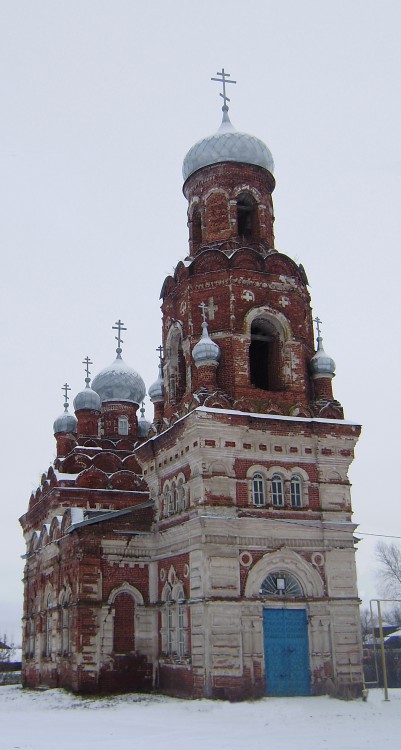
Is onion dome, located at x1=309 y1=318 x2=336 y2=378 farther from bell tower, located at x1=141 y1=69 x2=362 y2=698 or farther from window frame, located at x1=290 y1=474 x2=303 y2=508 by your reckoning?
window frame, located at x1=290 y1=474 x2=303 y2=508

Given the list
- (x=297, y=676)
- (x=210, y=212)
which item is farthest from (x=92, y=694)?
(x=210, y=212)

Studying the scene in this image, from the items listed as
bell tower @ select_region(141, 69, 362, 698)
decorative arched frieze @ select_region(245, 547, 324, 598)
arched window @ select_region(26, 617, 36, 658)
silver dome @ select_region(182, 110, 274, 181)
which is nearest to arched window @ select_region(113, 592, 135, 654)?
bell tower @ select_region(141, 69, 362, 698)

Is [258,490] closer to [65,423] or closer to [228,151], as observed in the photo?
[228,151]

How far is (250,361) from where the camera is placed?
21.7 meters

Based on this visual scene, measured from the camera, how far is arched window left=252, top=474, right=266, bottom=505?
61.5 feet

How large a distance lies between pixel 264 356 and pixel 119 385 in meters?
9.99

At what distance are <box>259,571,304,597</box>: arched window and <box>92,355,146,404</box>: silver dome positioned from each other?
13.1 metres

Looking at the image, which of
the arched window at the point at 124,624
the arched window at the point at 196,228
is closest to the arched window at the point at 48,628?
the arched window at the point at 124,624

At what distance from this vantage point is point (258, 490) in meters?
18.9

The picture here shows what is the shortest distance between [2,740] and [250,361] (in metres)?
11.6

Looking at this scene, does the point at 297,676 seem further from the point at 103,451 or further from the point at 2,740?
the point at 103,451

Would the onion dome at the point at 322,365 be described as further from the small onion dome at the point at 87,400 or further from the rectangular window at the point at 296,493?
the small onion dome at the point at 87,400

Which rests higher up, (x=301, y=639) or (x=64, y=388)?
(x=64, y=388)

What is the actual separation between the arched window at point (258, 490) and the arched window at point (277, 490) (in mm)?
247
